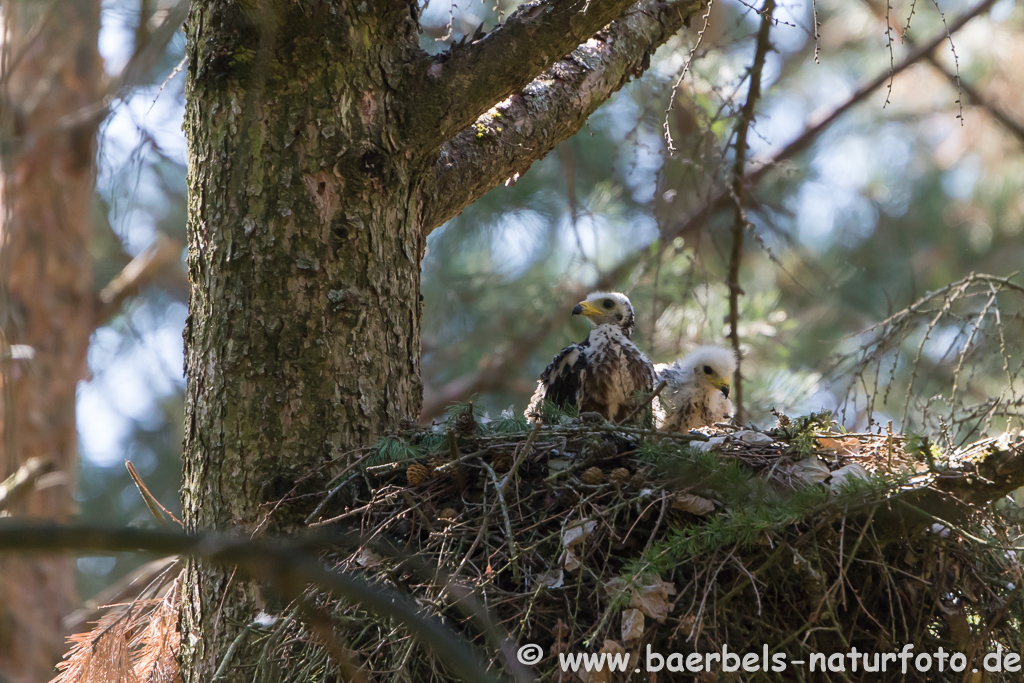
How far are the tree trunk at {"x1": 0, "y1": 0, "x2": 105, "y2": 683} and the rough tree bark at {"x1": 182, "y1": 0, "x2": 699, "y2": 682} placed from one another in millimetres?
3035

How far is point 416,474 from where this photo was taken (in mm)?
2275

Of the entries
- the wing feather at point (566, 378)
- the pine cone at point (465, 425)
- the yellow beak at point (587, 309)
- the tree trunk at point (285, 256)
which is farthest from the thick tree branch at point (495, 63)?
the yellow beak at point (587, 309)

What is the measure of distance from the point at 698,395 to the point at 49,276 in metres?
4.17

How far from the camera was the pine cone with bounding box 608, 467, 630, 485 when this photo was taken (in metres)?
2.26

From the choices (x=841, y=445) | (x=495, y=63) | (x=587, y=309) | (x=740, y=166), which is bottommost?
(x=841, y=445)

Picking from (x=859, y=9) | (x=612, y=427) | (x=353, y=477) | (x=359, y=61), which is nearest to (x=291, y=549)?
(x=353, y=477)

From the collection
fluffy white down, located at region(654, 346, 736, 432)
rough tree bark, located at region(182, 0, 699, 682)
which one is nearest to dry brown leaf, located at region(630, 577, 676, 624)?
rough tree bark, located at region(182, 0, 699, 682)

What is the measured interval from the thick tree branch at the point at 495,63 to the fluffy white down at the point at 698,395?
173 cm

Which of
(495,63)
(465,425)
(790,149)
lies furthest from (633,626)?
(790,149)

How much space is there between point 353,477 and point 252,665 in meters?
0.51

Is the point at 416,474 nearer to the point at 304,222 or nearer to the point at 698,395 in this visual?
the point at 304,222

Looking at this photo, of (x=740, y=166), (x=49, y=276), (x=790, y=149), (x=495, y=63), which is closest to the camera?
(x=495, y=63)

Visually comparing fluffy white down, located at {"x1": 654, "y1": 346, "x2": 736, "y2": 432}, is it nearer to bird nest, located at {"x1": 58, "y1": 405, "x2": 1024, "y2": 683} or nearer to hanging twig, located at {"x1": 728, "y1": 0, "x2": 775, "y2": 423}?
hanging twig, located at {"x1": 728, "y1": 0, "x2": 775, "y2": 423}

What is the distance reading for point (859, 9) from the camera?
27.7 ft
